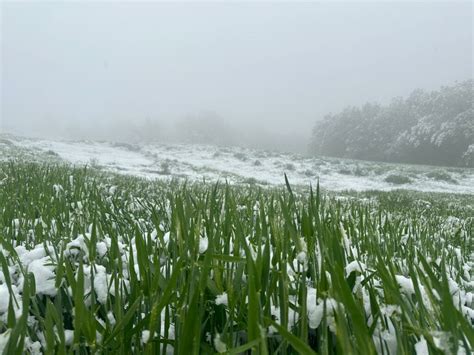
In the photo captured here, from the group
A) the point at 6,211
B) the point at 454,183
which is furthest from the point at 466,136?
the point at 6,211

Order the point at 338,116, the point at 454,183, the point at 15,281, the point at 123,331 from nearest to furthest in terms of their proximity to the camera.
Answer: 1. the point at 123,331
2. the point at 15,281
3. the point at 454,183
4. the point at 338,116

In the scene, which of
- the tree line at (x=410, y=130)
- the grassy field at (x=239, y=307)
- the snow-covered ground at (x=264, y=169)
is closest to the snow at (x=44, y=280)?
the grassy field at (x=239, y=307)

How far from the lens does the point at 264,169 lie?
31.1 meters

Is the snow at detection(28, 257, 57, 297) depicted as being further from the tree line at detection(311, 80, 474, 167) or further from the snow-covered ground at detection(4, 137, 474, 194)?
the tree line at detection(311, 80, 474, 167)

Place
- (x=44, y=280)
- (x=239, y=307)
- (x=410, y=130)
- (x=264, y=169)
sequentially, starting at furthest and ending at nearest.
A: (x=410, y=130)
(x=264, y=169)
(x=44, y=280)
(x=239, y=307)

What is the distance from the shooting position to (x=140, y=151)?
133 feet

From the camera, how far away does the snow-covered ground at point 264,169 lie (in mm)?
21594

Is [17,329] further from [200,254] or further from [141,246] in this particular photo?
[200,254]

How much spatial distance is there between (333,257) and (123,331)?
0.58 metres

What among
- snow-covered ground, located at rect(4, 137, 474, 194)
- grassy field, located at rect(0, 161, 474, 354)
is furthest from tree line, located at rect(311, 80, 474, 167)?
grassy field, located at rect(0, 161, 474, 354)

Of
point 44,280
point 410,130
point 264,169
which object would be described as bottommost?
point 264,169

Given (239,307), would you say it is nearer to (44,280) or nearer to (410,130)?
(44,280)

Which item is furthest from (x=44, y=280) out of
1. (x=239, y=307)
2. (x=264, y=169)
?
(x=264, y=169)

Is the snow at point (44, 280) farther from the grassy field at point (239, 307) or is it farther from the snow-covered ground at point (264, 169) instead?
the snow-covered ground at point (264, 169)
